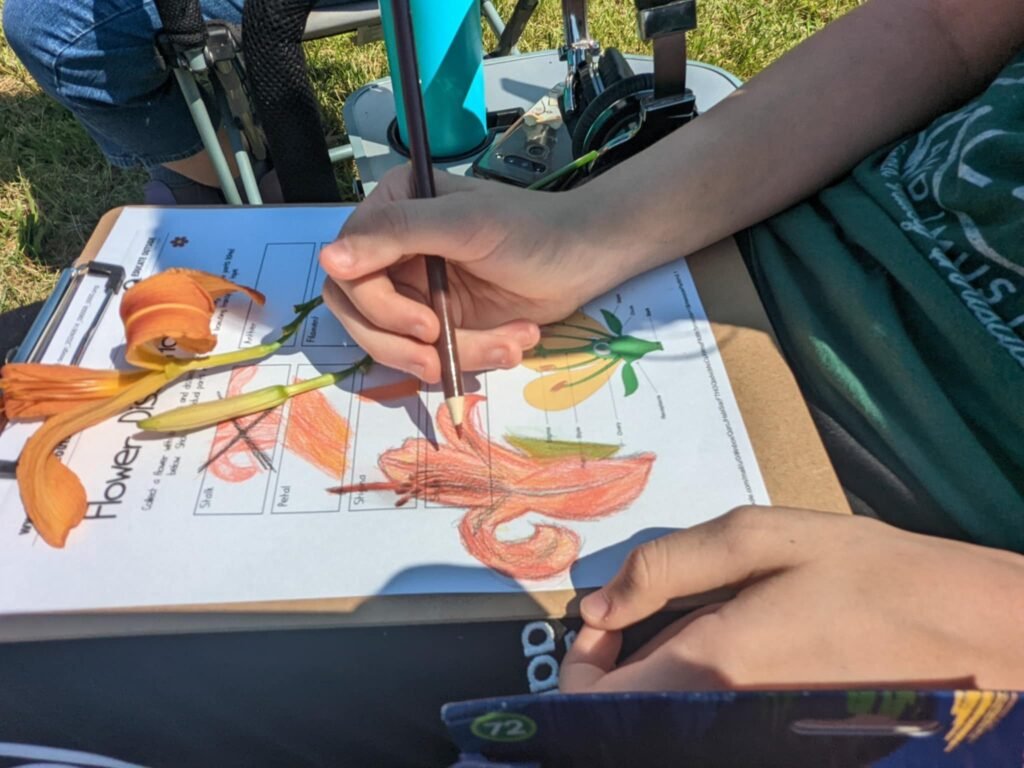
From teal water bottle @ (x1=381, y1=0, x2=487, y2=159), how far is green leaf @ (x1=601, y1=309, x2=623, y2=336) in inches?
10.4

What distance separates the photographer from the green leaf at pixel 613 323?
57cm

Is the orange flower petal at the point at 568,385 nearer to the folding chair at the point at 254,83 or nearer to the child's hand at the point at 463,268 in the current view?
the child's hand at the point at 463,268

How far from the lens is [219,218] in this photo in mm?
658

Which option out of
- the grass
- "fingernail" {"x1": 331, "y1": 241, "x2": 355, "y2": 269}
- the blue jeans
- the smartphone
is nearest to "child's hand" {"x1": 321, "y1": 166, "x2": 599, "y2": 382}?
"fingernail" {"x1": 331, "y1": 241, "x2": 355, "y2": 269}

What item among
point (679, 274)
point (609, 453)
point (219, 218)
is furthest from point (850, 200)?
point (219, 218)

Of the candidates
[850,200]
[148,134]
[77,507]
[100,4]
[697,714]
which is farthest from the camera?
[148,134]

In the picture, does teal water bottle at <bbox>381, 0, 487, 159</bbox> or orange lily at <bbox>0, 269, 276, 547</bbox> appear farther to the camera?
teal water bottle at <bbox>381, 0, 487, 159</bbox>

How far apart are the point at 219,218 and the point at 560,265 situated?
0.31 m

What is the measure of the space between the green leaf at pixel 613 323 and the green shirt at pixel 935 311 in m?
0.11

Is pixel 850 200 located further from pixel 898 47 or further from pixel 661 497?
pixel 661 497

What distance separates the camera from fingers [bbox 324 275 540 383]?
1.67ft

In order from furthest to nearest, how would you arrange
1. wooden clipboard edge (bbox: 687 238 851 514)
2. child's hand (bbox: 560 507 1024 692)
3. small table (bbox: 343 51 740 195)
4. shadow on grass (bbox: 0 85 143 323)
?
shadow on grass (bbox: 0 85 143 323)
small table (bbox: 343 51 740 195)
wooden clipboard edge (bbox: 687 238 851 514)
child's hand (bbox: 560 507 1024 692)

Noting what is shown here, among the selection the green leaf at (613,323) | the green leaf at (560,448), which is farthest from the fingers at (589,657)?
the green leaf at (613,323)

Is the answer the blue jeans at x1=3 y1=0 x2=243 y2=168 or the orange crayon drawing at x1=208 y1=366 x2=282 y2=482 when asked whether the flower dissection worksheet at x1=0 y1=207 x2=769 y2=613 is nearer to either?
the orange crayon drawing at x1=208 y1=366 x2=282 y2=482
